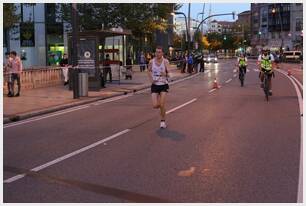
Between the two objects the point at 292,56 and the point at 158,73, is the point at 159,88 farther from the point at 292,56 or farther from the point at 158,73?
the point at 292,56

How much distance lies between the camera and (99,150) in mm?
9031

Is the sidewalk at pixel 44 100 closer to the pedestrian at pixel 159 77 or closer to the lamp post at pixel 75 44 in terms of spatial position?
the lamp post at pixel 75 44

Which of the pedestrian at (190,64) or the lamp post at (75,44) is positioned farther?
the pedestrian at (190,64)

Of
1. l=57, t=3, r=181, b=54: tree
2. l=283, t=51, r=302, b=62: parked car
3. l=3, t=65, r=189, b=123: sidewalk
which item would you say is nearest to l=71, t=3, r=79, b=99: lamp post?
l=3, t=65, r=189, b=123: sidewalk

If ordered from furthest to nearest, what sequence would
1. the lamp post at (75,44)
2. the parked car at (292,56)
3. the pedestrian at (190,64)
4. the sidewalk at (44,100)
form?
the parked car at (292,56) → the pedestrian at (190,64) → the lamp post at (75,44) → the sidewalk at (44,100)

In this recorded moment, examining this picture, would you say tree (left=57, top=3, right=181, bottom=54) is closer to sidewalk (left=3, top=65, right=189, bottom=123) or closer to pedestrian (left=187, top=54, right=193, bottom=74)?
pedestrian (left=187, top=54, right=193, bottom=74)

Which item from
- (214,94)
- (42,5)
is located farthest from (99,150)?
(42,5)

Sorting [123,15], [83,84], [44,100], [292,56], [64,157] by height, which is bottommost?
[64,157]

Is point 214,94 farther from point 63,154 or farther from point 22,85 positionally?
point 63,154

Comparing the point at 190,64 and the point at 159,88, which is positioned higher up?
the point at 190,64

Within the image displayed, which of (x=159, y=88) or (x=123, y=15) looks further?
(x=123, y=15)

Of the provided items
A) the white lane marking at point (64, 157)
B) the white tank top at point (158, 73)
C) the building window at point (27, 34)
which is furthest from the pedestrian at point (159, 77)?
the building window at point (27, 34)

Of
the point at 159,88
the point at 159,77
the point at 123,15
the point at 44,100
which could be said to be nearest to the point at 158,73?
the point at 159,77

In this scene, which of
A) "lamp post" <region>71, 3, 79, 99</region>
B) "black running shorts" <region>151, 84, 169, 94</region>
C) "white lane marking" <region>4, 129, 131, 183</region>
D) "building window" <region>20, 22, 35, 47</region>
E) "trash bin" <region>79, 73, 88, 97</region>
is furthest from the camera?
"building window" <region>20, 22, 35, 47</region>
